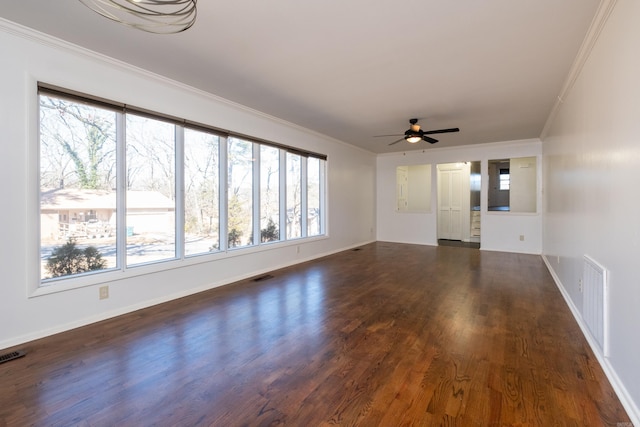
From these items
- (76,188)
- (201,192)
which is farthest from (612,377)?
(76,188)

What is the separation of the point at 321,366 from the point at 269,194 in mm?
3386

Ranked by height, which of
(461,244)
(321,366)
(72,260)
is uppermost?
(72,260)

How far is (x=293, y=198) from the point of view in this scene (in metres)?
5.66

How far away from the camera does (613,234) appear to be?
1938mm

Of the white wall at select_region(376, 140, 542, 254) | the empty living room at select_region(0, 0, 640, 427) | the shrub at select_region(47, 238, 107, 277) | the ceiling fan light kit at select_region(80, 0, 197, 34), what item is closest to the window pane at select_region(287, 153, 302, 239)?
the empty living room at select_region(0, 0, 640, 427)

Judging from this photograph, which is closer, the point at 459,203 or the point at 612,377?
the point at 612,377

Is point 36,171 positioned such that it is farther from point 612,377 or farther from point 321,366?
point 612,377

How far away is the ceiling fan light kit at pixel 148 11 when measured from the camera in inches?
48.8

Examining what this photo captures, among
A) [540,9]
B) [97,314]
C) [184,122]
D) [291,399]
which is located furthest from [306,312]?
[540,9]

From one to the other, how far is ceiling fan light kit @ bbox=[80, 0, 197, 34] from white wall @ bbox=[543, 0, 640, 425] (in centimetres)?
237

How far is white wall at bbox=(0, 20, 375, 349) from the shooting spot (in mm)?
2410

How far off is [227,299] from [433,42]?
11.2 ft

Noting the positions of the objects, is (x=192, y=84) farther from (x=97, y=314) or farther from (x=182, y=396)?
(x=182, y=396)

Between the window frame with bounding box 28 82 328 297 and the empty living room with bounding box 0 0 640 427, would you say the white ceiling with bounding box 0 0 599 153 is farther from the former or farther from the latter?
the window frame with bounding box 28 82 328 297
